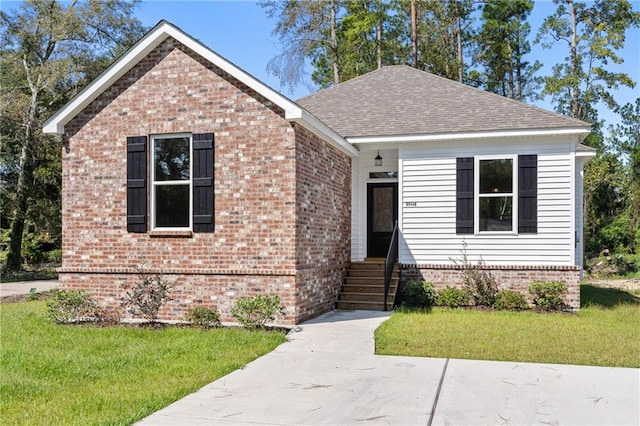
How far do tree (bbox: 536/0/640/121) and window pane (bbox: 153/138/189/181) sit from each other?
22.1 metres

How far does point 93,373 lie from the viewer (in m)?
6.26

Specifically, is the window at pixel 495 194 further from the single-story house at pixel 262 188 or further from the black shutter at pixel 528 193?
the black shutter at pixel 528 193

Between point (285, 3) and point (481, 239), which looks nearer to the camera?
point (481, 239)

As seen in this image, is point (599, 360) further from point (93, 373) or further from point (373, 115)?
point (373, 115)

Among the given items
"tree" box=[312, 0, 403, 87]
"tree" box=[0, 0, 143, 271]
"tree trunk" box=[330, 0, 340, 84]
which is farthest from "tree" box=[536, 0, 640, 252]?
"tree" box=[0, 0, 143, 271]

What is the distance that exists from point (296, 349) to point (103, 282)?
453 cm

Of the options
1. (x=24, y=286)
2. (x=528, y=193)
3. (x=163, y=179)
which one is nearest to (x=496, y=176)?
(x=528, y=193)

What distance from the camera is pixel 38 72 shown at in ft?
66.4

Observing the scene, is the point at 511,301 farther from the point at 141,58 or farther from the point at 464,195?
the point at 141,58

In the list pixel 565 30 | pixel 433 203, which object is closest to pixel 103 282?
pixel 433 203

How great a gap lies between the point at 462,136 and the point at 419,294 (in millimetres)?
3476

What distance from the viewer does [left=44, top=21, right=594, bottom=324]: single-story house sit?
31.0ft

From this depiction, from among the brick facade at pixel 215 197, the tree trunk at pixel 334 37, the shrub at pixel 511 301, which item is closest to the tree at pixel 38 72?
the tree trunk at pixel 334 37

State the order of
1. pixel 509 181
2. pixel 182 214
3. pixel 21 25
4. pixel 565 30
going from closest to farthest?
pixel 182 214, pixel 509 181, pixel 21 25, pixel 565 30
